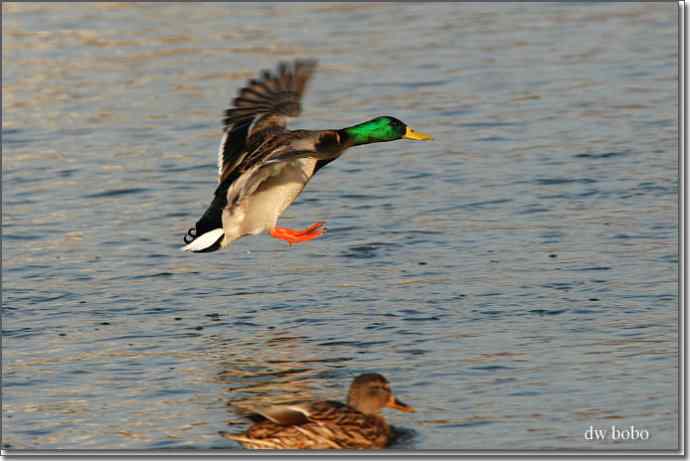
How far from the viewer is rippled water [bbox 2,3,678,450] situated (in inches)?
321

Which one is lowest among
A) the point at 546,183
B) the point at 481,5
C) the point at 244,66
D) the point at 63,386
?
the point at 63,386

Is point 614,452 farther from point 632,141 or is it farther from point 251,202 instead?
point 632,141

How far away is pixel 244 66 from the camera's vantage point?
18.0m

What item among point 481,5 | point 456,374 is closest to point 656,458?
point 456,374

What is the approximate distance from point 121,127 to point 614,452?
996 cm

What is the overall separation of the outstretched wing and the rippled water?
102 cm

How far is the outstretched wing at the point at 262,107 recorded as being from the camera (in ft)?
33.6

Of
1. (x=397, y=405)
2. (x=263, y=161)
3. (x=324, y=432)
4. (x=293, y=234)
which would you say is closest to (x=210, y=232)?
(x=263, y=161)

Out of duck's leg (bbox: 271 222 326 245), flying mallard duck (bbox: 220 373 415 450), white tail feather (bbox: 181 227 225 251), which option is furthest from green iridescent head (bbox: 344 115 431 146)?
flying mallard duck (bbox: 220 373 415 450)

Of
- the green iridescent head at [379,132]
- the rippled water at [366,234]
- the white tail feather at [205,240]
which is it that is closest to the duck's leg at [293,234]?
the rippled water at [366,234]

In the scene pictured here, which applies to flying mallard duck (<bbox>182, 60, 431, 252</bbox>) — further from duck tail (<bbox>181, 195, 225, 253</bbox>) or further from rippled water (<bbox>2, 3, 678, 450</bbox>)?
rippled water (<bbox>2, 3, 678, 450</bbox>)

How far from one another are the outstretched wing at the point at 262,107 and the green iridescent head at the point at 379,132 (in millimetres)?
550

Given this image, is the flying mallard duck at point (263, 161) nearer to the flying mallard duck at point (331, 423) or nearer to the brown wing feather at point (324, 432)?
the flying mallard duck at point (331, 423)

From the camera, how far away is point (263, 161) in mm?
9875
